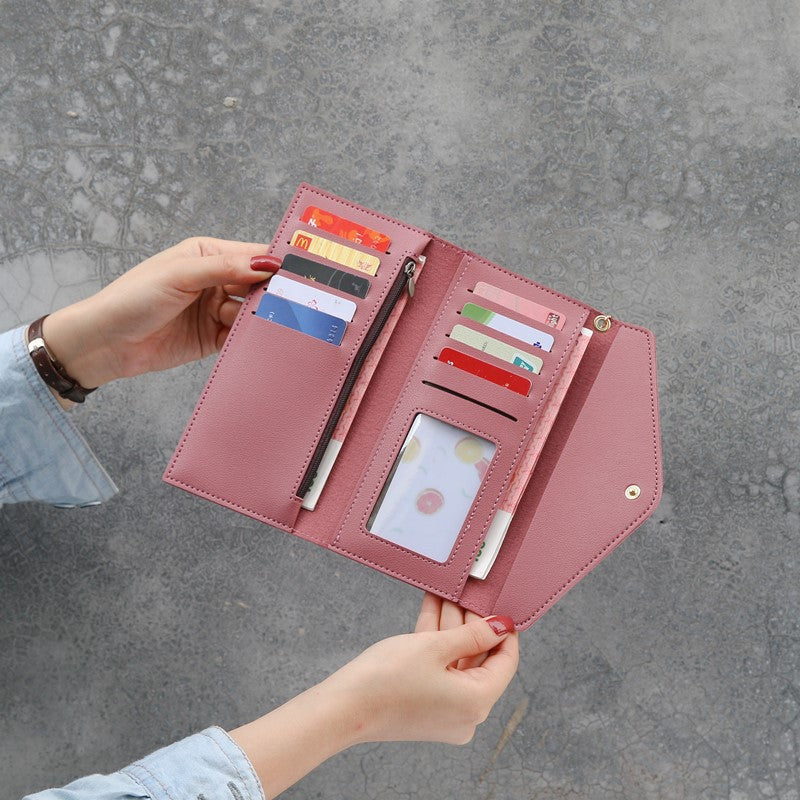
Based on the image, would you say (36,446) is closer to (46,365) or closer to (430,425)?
(46,365)

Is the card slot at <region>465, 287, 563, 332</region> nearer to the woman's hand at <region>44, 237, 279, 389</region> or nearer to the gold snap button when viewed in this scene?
the gold snap button

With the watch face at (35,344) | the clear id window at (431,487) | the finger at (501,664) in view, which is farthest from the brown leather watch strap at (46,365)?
the finger at (501,664)

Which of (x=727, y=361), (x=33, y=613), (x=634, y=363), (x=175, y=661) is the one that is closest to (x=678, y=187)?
(x=727, y=361)

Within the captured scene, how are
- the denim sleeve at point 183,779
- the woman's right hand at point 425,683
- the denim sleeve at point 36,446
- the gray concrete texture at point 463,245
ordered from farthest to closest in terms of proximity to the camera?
the gray concrete texture at point 463,245, the denim sleeve at point 36,446, the woman's right hand at point 425,683, the denim sleeve at point 183,779

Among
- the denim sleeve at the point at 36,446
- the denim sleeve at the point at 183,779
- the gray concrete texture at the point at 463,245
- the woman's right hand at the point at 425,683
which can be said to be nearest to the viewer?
the denim sleeve at the point at 183,779

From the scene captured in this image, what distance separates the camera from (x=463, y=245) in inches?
63.7

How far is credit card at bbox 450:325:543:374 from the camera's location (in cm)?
113

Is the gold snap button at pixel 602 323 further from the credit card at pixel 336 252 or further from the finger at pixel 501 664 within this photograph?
the finger at pixel 501 664

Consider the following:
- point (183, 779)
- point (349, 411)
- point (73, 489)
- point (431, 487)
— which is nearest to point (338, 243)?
point (349, 411)

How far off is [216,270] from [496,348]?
41 centimetres

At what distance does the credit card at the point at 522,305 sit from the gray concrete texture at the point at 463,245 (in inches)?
18.9

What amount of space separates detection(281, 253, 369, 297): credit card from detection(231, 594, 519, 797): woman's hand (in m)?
0.49

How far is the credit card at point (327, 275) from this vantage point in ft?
3.74

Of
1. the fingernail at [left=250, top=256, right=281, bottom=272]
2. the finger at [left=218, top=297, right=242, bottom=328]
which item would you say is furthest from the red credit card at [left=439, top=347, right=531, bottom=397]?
the finger at [left=218, top=297, right=242, bottom=328]
